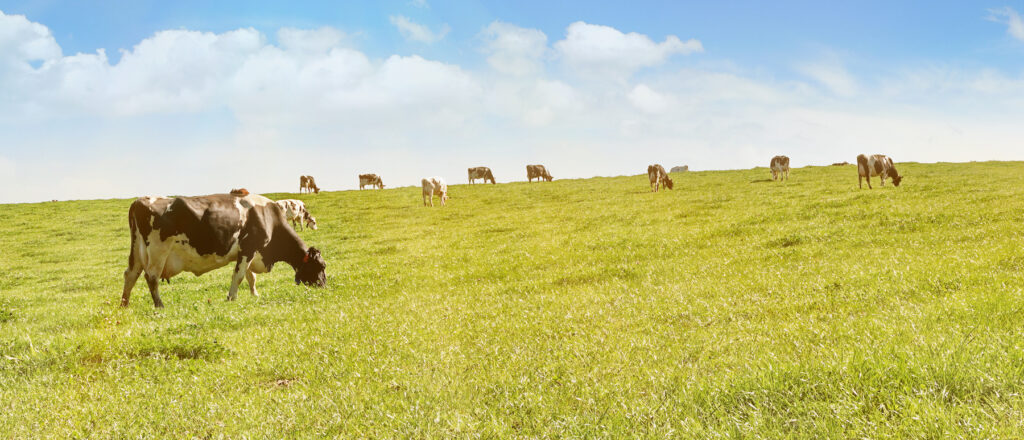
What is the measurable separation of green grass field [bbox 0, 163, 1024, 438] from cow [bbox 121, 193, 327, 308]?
1.02 metres

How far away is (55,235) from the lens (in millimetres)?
37312

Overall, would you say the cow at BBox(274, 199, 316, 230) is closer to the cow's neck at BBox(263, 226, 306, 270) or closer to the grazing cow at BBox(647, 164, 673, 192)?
the cow's neck at BBox(263, 226, 306, 270)

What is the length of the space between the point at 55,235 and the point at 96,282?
22825 millimetres

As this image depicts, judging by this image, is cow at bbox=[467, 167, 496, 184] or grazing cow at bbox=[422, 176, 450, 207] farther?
cow at bbox=[467, 167, 496, 184]

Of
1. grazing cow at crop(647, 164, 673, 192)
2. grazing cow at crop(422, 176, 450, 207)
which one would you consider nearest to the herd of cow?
grazing cow at crop(422, 176, 450, 207)

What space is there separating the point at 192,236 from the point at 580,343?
10311 mm

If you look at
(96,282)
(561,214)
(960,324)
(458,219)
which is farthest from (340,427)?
(458,219)

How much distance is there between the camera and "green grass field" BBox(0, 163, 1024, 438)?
18.5ft

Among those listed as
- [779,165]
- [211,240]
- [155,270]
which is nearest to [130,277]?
[155,270]

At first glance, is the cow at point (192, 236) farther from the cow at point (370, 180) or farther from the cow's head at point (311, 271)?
the cow at point (370, 180)

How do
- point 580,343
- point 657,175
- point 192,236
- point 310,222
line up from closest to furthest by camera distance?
point 580,343, point 192,236, point 310,222, point 657,175

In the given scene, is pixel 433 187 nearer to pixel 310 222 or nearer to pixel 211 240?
pixel 310 222

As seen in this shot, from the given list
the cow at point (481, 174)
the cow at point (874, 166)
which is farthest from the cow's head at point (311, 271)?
the cow at point (481, 174)

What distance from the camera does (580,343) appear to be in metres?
8.62
